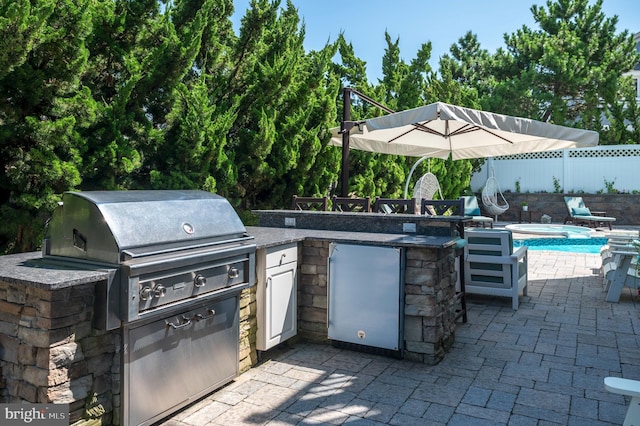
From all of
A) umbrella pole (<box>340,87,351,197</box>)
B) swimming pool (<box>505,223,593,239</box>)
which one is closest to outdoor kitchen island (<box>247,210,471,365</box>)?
umbrella pole (<box>340,87,351,197</box>)

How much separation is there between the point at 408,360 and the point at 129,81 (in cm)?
377

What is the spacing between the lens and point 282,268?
3859 millimetres

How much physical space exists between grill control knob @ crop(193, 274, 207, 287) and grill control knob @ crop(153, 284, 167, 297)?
0.22 metres

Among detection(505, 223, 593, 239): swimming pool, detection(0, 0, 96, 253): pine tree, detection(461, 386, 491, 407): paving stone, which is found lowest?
detection(461, 386, 491, 407): paving stone

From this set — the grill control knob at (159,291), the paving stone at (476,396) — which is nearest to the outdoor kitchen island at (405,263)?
the paving stone at (476,396)

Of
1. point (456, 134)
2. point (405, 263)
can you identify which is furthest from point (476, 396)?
point (456, 134)

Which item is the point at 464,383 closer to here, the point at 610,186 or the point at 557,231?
the point at 557,231

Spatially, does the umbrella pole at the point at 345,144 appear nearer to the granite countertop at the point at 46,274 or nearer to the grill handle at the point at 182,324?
the grill handle at the point at 182,324

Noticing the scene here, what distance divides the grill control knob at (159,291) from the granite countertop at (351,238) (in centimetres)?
96

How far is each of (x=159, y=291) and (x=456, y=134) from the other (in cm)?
553

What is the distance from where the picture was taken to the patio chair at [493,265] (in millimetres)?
5445

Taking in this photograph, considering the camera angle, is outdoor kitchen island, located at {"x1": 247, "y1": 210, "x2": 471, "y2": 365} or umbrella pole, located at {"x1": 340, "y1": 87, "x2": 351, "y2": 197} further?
umbrella pole, located at {"x1": 340, "y1": 87, "x2": 351, "y2": 197}

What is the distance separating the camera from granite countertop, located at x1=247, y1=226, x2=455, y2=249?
141 inches

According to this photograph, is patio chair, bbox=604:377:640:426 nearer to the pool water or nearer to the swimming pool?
the pool water
